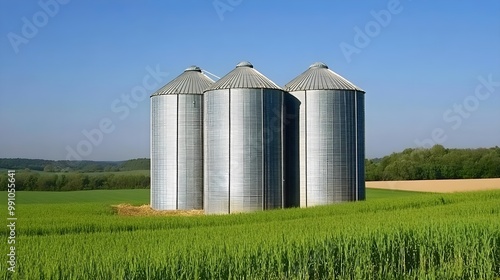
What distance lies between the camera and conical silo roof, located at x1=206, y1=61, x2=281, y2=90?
26438 mm

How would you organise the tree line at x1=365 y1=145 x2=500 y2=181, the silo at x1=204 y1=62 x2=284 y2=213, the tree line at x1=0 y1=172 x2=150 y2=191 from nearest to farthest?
the silo at x1=204 y1=62 x2=284 y2=213 < the tree line at x1=0 y1=172 x2=150 y2=191 < the tree line at x1=365 y1=145 x2=500 y2=181

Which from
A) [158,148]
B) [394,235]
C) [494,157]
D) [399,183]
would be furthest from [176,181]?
[494,157]

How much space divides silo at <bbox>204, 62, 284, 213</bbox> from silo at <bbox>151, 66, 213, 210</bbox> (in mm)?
2211

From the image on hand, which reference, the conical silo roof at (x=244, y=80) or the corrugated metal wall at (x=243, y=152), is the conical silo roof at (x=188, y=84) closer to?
the conical silo roof at (x=244, y=80)

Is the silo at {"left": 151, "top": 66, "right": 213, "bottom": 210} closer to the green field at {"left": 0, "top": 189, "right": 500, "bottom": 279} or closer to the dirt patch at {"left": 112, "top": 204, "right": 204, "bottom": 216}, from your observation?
the dirt patch at {"left": 112, "top": 204, "right": 204, "bottom": 216}

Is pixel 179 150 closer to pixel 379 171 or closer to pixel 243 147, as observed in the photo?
pixel 243 147

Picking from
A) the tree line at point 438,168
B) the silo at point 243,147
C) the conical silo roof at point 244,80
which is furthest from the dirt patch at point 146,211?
the tree line at point 438,168

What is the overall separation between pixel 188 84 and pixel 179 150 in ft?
12.4

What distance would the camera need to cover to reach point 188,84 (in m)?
29.8

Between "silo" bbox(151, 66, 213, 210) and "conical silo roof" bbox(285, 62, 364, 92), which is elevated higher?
"conical silo roof" bbox(285, 62, 364, 92)

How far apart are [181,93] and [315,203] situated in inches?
369

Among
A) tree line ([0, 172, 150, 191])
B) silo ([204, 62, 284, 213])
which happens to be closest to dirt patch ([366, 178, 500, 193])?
tree line ([0, 172, 150, 191])

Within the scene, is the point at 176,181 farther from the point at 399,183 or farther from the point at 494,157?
the point at 494,157

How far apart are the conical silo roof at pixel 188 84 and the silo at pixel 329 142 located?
17.4ft
